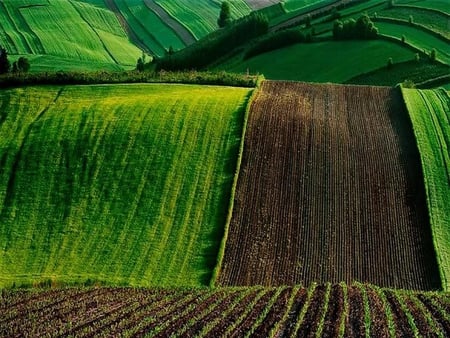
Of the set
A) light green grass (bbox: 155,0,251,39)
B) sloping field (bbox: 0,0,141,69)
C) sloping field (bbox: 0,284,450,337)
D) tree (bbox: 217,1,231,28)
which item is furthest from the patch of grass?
light green grass (bbox: 155,0,251,39)

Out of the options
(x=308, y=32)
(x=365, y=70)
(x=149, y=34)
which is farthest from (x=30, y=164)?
(x=149, y=34)

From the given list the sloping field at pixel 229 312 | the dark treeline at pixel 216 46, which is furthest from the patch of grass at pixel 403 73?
the sloping field at pixel 229 312

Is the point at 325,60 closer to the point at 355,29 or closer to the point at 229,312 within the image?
the point at 355,29

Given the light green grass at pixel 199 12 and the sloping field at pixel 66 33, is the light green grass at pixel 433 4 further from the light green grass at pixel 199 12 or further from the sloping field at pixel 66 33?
the light green grass at pixel 199 12

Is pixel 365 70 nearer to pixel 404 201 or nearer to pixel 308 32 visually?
pixel 308 32

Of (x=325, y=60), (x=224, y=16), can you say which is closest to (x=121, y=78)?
(x=325, y=60)

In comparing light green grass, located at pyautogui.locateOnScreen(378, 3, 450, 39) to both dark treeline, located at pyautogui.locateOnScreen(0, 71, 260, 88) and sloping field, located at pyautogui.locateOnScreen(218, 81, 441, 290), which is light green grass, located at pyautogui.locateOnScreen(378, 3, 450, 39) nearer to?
sloping field, located at pyautogui.locateOnScreen(218, 81, 441, 290)

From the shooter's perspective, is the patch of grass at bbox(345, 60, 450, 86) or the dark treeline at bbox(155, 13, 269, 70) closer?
the patch of grass at bbox(345, 60, 450, 86)
